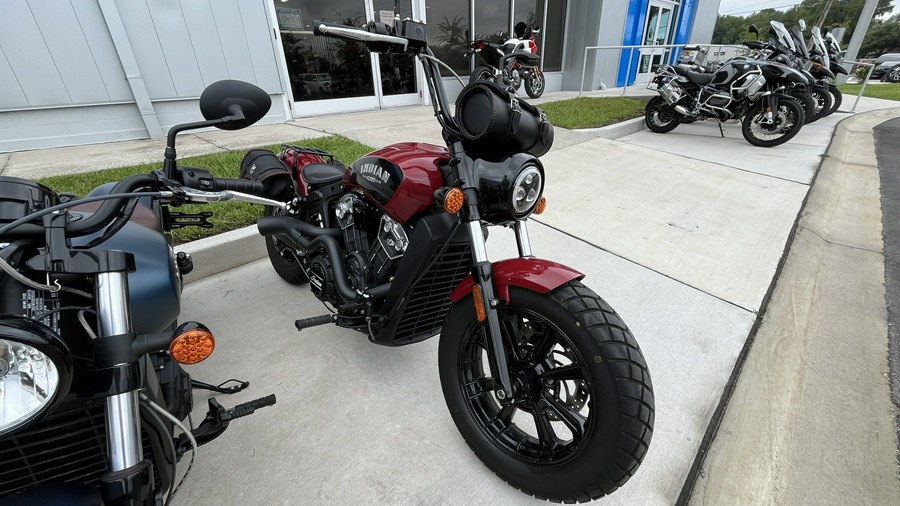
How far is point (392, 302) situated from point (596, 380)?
0.78 meters

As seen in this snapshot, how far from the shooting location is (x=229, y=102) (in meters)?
1.12

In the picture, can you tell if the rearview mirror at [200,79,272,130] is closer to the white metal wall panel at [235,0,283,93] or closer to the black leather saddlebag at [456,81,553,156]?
the black leather saddlebag at [456,81,553,156]

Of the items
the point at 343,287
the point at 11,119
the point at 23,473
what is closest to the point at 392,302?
the point at 343,287

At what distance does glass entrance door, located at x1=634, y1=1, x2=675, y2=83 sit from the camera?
12.7 metres

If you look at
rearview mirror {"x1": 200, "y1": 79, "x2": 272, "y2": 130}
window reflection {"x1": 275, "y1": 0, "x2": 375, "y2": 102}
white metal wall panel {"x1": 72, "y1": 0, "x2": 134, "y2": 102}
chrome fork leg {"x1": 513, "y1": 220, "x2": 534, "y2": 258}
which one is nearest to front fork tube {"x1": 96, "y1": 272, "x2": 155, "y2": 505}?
rearview mirror {"x1": 200, "y1": 79, "x2": 272, "y2": 130}

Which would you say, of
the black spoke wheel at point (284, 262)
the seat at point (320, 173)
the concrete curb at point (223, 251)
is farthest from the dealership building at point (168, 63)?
the concrete curb at point (223, 251)

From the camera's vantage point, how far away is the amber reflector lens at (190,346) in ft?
2.68

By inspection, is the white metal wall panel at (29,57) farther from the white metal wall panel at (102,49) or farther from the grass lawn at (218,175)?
the grass lawn at (218,175)

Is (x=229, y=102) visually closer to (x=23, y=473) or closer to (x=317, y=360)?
(x=23, y=473)

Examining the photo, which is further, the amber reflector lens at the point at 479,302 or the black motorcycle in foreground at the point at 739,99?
the black motorcycle in foreground at the point at 739,99

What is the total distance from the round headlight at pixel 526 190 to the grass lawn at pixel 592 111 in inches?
214

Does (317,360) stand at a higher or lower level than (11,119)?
lower

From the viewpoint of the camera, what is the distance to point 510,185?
4.01ft

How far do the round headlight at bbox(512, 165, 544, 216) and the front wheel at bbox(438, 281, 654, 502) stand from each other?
27 centimetres
